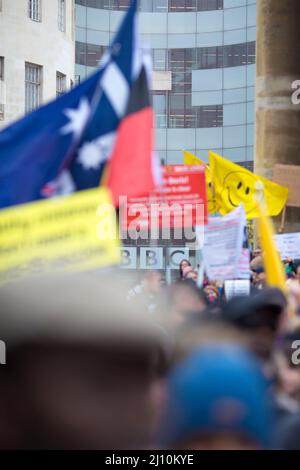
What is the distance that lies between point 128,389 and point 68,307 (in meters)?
0.25

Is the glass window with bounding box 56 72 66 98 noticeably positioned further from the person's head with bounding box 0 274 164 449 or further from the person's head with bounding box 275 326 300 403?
the person's head with bounding box 0 274 164 449

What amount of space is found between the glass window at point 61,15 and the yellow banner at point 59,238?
3771 centimetres

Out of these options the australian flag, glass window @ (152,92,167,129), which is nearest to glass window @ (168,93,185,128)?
glass window @ (152,92,167,129)

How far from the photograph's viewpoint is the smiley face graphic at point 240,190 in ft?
49.2

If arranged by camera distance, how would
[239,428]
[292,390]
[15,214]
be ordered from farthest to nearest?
[15,214] → [292,390] → [239,428]

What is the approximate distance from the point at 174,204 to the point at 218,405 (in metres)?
11.1

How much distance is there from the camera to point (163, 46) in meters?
57.3

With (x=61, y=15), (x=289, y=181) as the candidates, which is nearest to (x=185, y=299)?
(x=289, y=181)

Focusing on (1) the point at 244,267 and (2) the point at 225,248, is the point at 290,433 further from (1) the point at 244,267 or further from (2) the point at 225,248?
(1) the point at 244,267

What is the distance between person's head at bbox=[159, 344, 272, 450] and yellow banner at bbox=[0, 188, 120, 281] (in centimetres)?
239

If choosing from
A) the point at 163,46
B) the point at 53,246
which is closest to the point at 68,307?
the point at 53,246

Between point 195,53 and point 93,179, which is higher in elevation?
point 195,53

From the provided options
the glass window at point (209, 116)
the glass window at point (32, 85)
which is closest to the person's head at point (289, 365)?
the glass window at point (32, 85)

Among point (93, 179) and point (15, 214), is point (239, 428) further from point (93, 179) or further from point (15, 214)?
point (93, 179)
